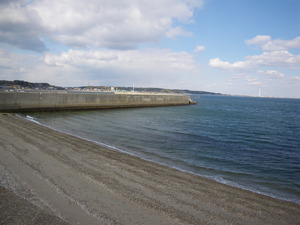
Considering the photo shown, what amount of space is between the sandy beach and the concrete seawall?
72.3ft

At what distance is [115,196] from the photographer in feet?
19.4

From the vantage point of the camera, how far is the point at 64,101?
34.5 metres

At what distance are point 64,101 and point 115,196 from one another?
3131 cm

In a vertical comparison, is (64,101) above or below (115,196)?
above

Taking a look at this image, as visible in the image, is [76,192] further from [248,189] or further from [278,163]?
[278,163]

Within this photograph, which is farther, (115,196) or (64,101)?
(64,101)

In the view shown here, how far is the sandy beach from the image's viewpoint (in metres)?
4.85

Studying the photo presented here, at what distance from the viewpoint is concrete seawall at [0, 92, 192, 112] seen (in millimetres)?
28047

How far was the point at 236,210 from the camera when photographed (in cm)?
580

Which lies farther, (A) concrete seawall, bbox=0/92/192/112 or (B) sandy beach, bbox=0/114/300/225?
(A) concrete seawall, bbox=0/92/192/112

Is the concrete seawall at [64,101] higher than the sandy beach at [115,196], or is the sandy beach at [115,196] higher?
the concrete seawall at [64,101]

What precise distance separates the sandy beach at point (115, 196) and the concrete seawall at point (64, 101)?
2203 centimetres

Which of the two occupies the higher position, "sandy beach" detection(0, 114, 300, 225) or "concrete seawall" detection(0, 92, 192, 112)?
"concrete seawall" detection(0, 92, 192, 112)

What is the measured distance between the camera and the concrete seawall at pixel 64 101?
92.0 ft
